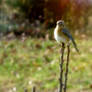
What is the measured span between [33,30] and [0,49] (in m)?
1.56

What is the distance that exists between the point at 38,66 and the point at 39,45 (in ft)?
3.83

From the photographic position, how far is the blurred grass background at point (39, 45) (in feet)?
15.3

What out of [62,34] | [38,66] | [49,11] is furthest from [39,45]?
[62,34]

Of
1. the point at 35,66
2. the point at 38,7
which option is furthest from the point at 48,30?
the point at 35,66

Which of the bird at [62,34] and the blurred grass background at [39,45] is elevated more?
the blurred grass background at [39,45]

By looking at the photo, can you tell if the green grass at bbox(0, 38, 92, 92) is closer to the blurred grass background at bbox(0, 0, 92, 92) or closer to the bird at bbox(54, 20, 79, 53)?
the blurred grass background at bbox(0, 0, 92, 92)

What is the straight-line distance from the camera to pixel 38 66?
5359 mm

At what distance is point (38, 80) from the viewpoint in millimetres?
4711

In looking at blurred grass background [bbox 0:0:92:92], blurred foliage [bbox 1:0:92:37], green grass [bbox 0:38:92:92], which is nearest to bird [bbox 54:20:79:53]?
blurred grass background [bbox 0:0:92:92]

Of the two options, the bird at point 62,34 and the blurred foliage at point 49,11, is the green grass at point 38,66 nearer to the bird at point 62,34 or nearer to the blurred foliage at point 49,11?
the blurred foliage at point 49,11

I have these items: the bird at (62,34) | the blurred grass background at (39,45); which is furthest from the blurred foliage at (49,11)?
the bird at (62,34)

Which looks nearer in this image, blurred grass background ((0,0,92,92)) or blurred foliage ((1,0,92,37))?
blurred grass background ((0,0,92,92))

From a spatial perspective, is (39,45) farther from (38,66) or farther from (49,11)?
(49,11)

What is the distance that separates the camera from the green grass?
455 centimetres
